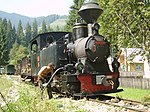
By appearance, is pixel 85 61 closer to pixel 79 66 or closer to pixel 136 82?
pixel 79 66

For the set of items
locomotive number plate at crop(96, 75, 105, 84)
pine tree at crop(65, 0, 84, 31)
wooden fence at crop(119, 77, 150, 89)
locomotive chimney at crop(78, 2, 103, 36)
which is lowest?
wooden fence at crop(119, 77, 150, 89)

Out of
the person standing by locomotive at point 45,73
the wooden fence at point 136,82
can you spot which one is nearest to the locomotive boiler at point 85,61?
the person standing by locomotive at point 45,73

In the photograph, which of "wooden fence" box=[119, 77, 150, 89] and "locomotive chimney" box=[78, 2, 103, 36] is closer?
"locomotive chimney" box=[78, 2, 103, 36]

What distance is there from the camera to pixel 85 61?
13.2 metres

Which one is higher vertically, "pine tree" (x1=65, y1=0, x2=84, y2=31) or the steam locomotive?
"pine tree" (x1=65, y1=0, x2=84, y2=31)

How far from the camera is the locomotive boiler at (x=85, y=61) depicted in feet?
42.1

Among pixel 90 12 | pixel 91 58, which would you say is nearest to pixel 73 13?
pixel 90 12

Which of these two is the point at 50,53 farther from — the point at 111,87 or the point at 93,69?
the point at 111,87

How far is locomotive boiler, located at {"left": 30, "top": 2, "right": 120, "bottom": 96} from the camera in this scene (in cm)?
1282

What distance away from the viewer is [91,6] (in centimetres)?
1424

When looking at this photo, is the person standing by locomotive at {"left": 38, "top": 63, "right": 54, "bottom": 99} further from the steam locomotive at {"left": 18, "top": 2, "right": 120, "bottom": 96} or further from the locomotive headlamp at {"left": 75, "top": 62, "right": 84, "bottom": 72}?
the locomotive headlamp at {"left": 75, "top": 62, "right": 84, "bottom": 72}

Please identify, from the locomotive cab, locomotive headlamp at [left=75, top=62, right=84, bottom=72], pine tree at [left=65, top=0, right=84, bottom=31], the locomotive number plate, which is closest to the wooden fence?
the locomotive cab

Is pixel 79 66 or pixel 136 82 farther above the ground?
pixel 79 66

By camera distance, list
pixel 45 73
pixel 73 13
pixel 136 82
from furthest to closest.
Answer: pixel 73 13
pixel 136 82
pixel 45 73
